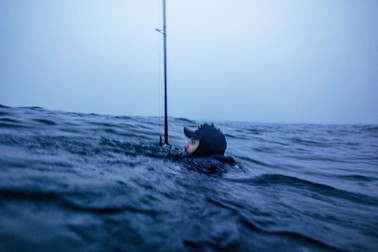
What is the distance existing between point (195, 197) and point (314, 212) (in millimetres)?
1631

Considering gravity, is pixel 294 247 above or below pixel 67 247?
below

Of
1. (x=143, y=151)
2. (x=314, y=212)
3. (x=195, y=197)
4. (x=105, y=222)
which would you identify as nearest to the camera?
(x=105, y=222)

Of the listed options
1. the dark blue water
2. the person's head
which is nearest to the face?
the person's head

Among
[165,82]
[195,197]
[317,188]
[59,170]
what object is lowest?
[317,188]

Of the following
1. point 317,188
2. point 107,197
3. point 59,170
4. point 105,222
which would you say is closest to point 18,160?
point 59,170

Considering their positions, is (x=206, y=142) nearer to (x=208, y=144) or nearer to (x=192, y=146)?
(x=208, y=144)

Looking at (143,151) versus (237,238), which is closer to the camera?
(237,238)

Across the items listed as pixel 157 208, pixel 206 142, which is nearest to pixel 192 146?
pixel 206 142

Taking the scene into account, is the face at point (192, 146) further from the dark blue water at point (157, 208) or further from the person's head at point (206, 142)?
the dark blue water at point (157, 208)

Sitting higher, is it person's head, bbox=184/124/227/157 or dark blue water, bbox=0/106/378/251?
person's head, bbox=184/124/227/157

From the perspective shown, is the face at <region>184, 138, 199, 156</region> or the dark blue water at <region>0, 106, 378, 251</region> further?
the face at <region>184, 138, 199, 156</region>

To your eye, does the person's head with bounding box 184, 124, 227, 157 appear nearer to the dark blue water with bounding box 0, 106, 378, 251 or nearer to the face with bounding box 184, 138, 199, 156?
the face with bounding box 184, 138, 199, 156

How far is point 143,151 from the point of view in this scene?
587 cm

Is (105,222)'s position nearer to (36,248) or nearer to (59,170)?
(36,248)
